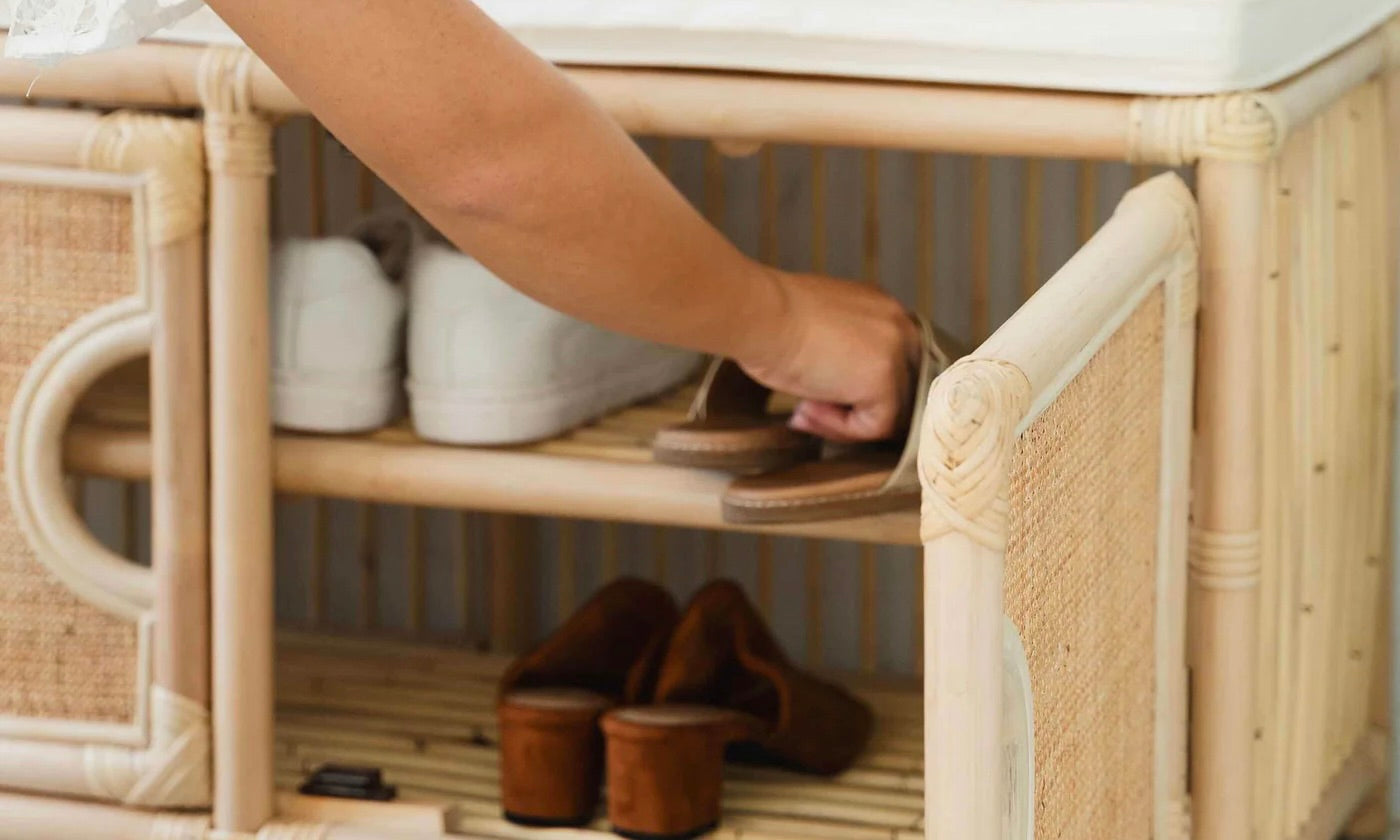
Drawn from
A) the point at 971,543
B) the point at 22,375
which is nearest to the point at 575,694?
the point at 22,375

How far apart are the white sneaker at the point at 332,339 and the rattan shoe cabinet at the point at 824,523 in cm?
2

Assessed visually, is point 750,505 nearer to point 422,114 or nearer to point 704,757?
point 704,757

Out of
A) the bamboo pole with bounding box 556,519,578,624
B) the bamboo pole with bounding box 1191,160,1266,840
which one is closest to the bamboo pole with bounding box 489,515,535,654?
the bamboo pole with bounding box 556,519,578,624

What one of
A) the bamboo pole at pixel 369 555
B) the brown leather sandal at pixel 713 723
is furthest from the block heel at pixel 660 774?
the bamboo pole at pixel 369 555

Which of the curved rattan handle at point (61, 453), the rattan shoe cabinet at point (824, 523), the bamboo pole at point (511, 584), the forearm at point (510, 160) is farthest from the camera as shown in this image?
the bamboo pole at point (511, 584)

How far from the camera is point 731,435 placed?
118 cm

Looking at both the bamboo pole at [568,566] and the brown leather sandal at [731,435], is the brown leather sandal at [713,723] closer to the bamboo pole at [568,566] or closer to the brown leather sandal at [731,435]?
the brown leather sandal at [731,435]

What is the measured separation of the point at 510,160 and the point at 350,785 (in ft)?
1.73

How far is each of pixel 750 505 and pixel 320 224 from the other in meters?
0.69

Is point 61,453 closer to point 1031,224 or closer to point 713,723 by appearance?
point 713,723

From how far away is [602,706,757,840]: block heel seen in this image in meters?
1.25

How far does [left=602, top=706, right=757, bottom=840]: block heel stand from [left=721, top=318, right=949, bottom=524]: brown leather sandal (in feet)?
0.56

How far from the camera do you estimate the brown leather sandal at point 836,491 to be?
114 centimetres

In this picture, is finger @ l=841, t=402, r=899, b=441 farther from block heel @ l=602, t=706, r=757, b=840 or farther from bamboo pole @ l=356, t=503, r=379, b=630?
bamboo pole @ l=356, t=503, r=379, b=630
